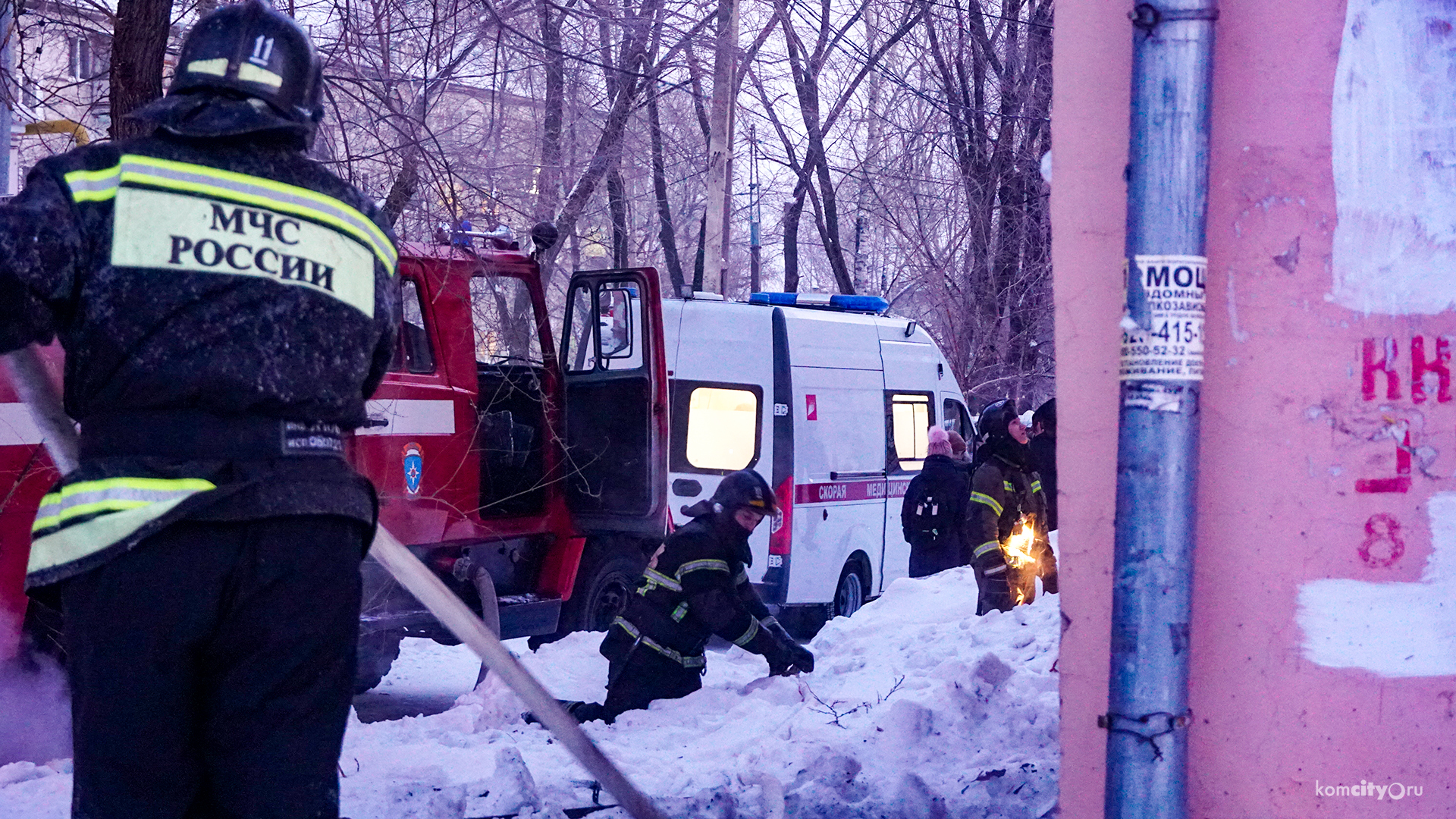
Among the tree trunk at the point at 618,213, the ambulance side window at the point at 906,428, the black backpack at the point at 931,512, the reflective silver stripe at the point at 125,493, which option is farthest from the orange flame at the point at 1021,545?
the tree trunk at the point at 618,213

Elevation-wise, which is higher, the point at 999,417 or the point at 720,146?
the point at 720,146

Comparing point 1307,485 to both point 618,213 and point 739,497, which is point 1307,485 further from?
point 618,213

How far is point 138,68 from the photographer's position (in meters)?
5.15

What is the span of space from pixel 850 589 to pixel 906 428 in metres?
1.53

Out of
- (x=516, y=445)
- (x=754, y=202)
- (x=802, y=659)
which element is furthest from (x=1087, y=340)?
(x=754, y=202)

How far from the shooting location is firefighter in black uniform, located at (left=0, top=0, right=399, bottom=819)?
6.81 feet

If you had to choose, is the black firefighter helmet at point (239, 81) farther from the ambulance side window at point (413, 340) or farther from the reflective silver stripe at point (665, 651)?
the ambulance side window at point (413, 340)

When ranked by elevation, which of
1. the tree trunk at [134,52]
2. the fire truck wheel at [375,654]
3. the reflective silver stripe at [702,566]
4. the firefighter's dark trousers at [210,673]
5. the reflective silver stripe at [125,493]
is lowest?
the fire truck wheel at [375,654]

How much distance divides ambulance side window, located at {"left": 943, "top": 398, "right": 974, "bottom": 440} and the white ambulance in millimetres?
1120

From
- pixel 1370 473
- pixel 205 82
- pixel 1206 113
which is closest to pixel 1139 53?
pixel 1206 113

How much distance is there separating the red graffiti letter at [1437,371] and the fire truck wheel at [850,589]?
8.13 metres

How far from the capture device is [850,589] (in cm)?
1116

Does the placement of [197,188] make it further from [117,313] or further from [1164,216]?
[1164,216]

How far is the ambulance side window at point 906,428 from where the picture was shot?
1147cm
